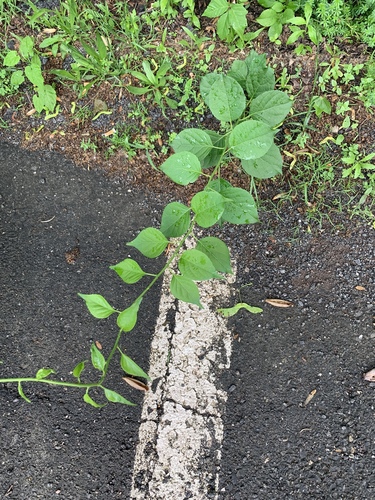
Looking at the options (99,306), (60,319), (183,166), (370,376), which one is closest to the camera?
(99,306)

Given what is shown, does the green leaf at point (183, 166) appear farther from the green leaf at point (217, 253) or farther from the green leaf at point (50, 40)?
the green leaf at point (50, 40)

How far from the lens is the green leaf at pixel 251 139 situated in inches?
66.9

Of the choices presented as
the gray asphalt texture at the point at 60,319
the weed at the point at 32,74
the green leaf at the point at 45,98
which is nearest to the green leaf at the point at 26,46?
the weed at the point at 32,74

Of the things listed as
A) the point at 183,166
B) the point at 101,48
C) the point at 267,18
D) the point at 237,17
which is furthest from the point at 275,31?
the point at 183,166

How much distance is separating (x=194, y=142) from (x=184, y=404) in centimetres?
126

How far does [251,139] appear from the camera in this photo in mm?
1719

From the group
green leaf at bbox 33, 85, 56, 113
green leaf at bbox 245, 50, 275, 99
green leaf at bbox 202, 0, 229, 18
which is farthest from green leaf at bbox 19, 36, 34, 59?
green leaf at bbox 245, 50, 275, 99

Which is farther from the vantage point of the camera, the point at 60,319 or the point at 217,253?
the point at 60,319

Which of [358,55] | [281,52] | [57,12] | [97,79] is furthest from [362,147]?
[57,12]

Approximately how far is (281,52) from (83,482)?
241cm

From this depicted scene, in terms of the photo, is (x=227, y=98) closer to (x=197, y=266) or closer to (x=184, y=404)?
(x=197, y=266)

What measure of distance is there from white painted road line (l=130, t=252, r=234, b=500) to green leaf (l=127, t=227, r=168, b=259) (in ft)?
1.77

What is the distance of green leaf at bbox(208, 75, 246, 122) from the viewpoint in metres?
1.82

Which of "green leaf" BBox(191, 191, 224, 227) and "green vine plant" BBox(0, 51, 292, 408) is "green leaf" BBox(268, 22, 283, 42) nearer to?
"green vine plant" BBox(0, 51, 292, 408)
